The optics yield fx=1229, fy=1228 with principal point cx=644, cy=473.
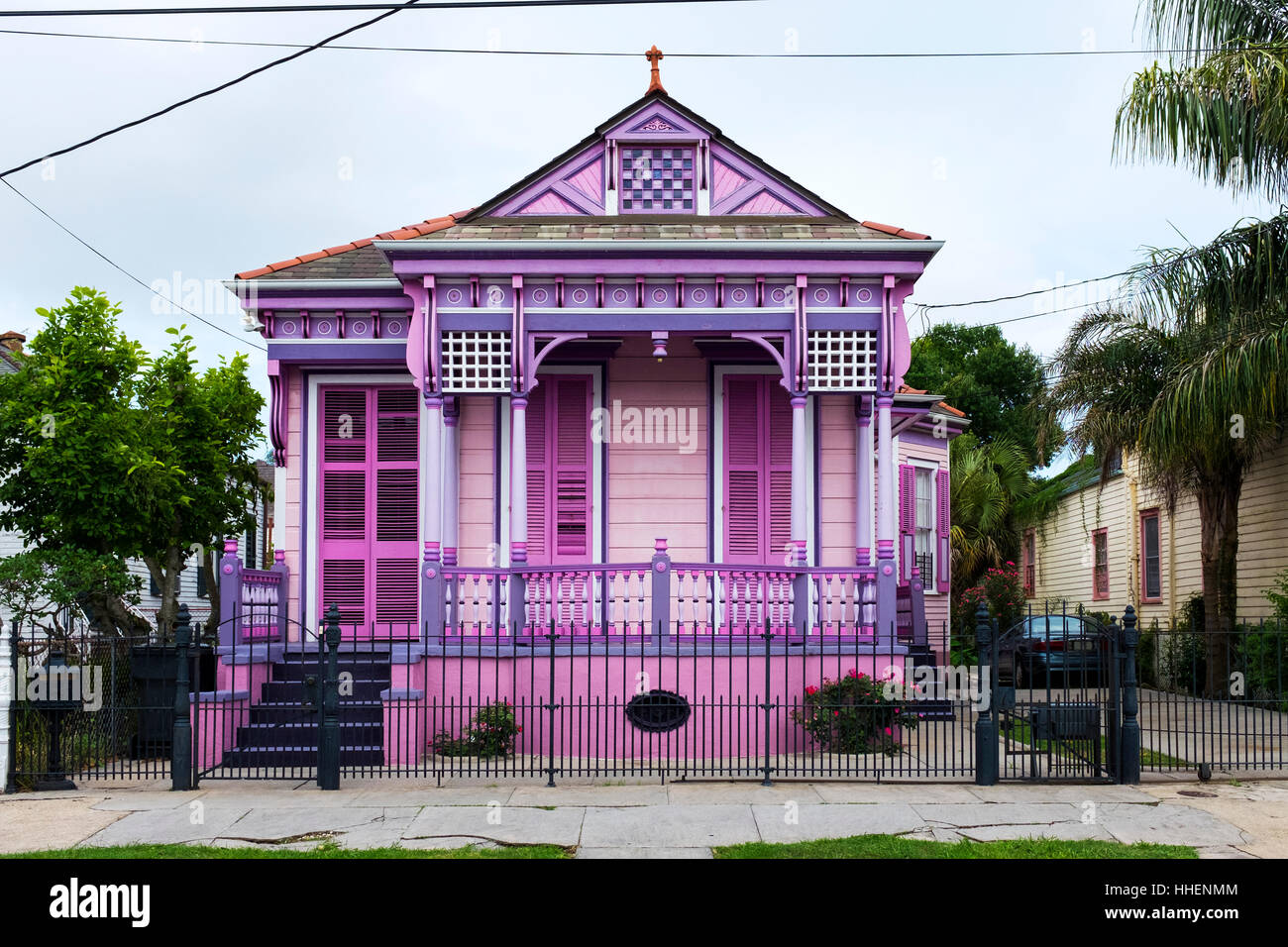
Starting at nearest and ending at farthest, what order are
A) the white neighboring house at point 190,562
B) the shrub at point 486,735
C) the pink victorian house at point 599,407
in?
the shrub at point 486,735 < the pink victorian house at point 599,407 < the white neighboring house at point 190,562

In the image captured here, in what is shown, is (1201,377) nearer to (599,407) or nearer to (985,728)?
(985,728)

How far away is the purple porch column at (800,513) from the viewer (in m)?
12.7

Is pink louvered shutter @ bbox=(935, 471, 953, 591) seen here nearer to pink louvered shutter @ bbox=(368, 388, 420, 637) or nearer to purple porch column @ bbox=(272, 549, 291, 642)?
pink louvered shutter @ bbox=(368, 388, 420, 637)

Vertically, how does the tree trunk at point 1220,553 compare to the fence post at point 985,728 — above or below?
above

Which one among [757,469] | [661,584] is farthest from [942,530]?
[661,584]

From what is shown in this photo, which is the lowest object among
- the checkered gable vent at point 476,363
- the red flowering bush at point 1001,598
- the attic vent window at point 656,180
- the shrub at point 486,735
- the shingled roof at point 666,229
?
the shrub at point 486,735

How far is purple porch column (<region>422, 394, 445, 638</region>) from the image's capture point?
12.6 metres

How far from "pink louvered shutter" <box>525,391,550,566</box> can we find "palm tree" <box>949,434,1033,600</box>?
14.6m

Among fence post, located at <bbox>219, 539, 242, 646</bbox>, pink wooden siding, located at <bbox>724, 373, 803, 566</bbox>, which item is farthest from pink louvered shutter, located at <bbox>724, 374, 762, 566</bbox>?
fence post, located at <bbox>219, 539, 242, 646</bbox>

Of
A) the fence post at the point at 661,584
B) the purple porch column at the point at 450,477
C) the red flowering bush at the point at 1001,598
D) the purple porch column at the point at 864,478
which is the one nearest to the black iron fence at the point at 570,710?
the fence post at the point at 661,584

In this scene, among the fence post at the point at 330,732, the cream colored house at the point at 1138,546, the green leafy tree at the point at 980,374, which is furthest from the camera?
the green leafy tree at the point at 980,374

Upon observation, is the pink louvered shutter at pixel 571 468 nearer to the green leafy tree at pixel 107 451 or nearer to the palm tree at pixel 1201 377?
the green leafy tree at pixel 107 451

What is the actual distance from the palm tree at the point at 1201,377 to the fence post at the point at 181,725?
928cm

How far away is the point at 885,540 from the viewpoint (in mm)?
13047
